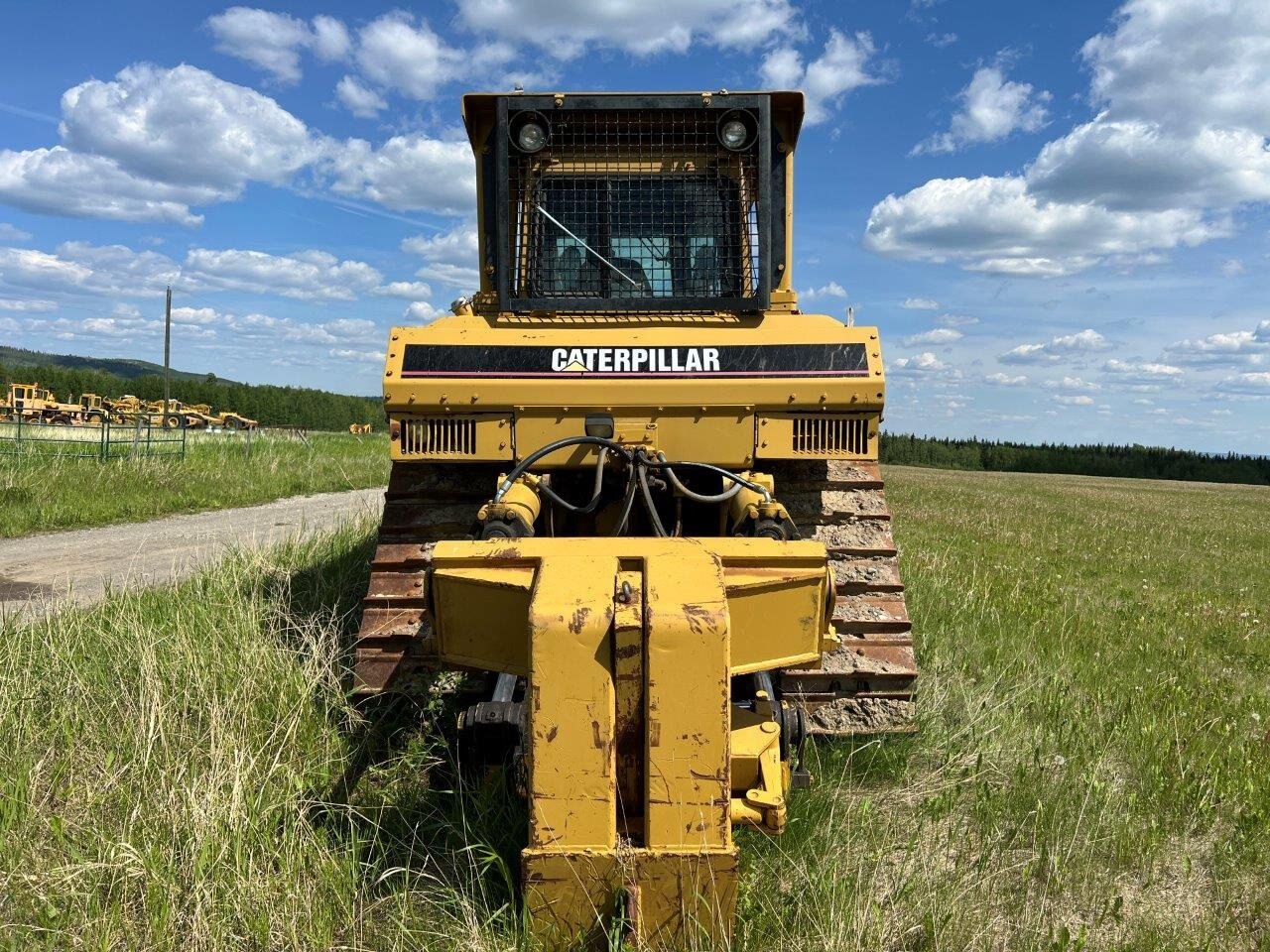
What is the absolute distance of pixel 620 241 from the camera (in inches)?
195

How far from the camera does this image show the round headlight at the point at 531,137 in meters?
4.79

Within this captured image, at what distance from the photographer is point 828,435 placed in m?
4.25

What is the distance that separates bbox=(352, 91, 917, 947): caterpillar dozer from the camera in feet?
8.46

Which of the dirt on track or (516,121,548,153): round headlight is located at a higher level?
(516,121,548,153): round headlight

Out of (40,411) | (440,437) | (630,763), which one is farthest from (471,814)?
(40,411)

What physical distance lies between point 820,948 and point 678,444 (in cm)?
216

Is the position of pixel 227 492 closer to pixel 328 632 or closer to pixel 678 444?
pixel 328 632

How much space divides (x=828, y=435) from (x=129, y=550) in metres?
8.36

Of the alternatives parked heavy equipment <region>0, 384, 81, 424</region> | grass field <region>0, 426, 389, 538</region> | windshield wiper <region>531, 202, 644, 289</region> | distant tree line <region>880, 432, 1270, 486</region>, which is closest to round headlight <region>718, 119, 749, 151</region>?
windshield wiper <region>531, 202, 644, 289</region>

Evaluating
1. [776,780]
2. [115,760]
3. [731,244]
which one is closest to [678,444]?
[731,244]

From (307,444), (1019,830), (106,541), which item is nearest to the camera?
(1019,830)

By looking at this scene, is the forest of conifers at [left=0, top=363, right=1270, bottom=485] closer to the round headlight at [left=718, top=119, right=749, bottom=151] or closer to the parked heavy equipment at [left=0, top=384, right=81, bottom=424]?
the parked heavy equipment at [left=0, top=384, right=81, bottom=424]

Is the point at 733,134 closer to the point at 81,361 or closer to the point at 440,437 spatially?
the point at 440,437

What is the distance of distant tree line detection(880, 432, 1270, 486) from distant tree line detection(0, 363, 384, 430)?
1834 inches
